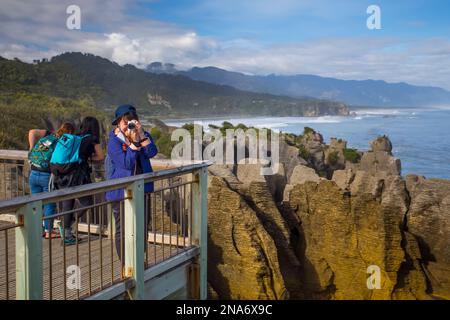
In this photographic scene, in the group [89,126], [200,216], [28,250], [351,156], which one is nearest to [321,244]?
[200,216]

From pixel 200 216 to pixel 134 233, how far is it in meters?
1.52

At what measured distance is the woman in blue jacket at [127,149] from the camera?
5.93 meters

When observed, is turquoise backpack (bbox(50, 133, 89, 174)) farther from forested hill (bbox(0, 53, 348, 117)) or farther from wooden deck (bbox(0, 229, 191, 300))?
forested hill (bbox(0, 53, 348, 117))

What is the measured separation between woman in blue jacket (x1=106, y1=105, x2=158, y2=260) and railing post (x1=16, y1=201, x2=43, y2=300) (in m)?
1.67

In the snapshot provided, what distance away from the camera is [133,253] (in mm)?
5453

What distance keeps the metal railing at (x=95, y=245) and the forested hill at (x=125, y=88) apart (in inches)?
1541

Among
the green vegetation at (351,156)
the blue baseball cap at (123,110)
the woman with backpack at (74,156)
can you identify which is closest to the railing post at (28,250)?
the blue baseball cap at (123,110)

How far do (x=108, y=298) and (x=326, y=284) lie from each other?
6.04 metres

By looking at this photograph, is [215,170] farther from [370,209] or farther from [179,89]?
[179,89]

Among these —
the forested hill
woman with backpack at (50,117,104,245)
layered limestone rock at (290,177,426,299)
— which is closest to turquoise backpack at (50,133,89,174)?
woman with backpack at (50,117,104,245)

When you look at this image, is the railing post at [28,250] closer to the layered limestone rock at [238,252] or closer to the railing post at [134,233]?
the railing post at [134,233]

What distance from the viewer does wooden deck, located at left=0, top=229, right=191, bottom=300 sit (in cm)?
503

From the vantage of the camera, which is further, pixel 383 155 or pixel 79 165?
pixel 383 155

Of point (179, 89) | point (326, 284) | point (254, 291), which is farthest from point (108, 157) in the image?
point (179, 89)
